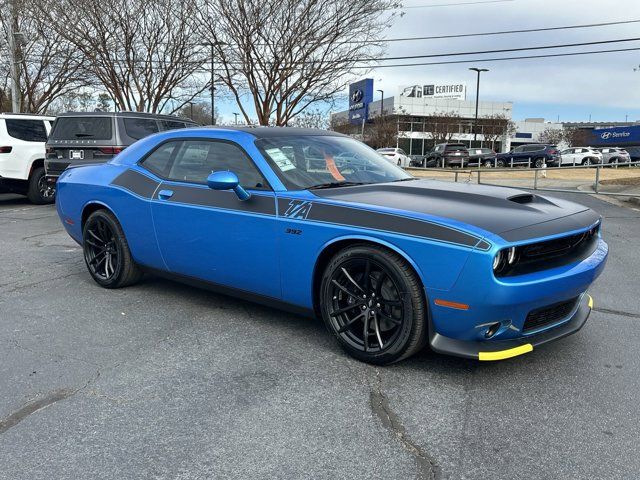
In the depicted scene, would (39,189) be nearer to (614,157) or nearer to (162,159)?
(162,159)

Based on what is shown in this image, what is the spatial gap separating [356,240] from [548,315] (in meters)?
1.23

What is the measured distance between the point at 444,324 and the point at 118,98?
22.4 m

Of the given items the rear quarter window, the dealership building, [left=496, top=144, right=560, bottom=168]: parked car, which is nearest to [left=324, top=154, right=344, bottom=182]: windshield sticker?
the rear quarter window

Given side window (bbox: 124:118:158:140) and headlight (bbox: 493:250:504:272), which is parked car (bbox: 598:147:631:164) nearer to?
side window (bbox: 124:118:158:140)

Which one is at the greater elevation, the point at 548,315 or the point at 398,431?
the point at 548,315

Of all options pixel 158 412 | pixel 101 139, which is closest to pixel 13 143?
pixel 101 139

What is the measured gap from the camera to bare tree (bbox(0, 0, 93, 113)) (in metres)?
20.8

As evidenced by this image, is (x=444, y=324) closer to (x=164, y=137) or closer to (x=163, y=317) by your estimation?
(x=163, y=317)

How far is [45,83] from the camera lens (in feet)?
82.4

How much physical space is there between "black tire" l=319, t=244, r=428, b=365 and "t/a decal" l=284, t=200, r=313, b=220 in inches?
14.8

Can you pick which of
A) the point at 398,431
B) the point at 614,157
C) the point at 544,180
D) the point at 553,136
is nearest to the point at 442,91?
the point at 553,136

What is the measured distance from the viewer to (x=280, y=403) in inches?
121

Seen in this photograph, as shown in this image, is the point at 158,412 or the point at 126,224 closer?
the point at 158,412

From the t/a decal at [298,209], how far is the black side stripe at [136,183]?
Result: 152 cm
